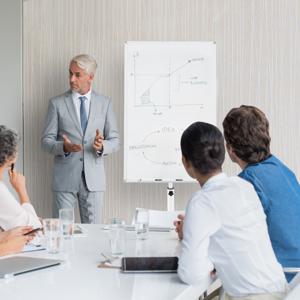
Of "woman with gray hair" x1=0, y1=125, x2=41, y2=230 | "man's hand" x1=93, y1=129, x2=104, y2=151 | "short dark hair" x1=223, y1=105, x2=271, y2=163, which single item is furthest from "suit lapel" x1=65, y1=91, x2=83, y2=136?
"short dark hair" x1=223, y1=105, x2=271, y2=163

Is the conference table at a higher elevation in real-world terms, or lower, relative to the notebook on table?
lower

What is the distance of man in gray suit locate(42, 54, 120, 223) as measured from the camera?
15.0 feet

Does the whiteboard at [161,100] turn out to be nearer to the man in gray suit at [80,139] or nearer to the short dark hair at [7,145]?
the man in gray suit at [80,139]

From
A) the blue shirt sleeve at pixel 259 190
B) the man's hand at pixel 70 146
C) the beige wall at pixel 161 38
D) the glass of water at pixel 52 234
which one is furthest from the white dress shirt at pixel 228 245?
the beige wall at pixel 161 38

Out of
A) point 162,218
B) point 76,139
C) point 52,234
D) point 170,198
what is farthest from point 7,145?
point 170,198

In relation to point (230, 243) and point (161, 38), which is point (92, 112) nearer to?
point (161, 38)

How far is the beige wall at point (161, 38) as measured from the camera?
508 centimetres

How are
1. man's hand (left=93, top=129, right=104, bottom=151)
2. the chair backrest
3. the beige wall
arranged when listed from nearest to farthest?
the chair backrest → man's hand (left=93, top=129, right=104, bottom=151) → the beige wall

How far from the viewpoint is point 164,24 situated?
16.8ft

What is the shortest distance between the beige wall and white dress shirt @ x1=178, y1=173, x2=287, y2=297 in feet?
10.5

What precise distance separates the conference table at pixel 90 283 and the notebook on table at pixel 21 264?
2 centimetres

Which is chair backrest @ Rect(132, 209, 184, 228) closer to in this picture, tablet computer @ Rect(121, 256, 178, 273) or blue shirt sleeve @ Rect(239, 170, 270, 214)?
blue shirt sleeve @ Rect(239, 170, 270, 214)

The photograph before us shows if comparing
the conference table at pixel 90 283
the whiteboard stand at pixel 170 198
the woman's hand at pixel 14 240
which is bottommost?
the whiteboard stand at pixel 170 198

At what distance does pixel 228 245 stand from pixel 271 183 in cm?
52
